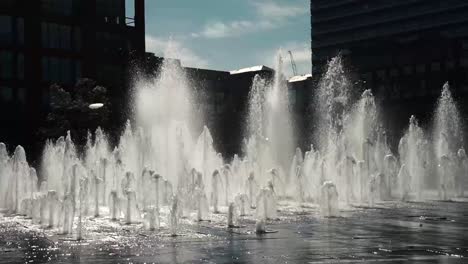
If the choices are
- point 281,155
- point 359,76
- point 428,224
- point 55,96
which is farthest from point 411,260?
point 359,76

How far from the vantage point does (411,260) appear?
33.4 feet

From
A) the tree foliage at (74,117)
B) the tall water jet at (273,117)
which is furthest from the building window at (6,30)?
the tall water jet at (273,117)

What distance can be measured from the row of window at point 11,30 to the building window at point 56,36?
85.4 inches

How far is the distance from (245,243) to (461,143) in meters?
54.6

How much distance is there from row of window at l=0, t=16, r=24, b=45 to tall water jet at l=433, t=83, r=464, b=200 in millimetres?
37020

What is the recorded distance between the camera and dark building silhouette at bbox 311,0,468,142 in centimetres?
8725

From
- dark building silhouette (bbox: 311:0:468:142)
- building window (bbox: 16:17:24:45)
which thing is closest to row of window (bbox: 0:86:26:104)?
building window (bbox: 16:17:24:45)

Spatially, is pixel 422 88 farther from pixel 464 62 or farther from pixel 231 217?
pixel 231 217

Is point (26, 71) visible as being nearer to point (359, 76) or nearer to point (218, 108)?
point (218, 108)

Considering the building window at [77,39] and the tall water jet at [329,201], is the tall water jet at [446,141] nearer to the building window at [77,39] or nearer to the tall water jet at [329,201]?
the tall water jet at [329,201]

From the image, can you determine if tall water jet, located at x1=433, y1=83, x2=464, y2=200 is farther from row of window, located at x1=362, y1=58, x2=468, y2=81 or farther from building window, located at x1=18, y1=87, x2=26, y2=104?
building window, located at x1=18, y1=87, x2=26, y2=104

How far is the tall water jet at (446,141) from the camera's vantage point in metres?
30.4

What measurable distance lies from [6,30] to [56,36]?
Result: 4912mm

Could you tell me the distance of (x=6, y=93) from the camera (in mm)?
61062
